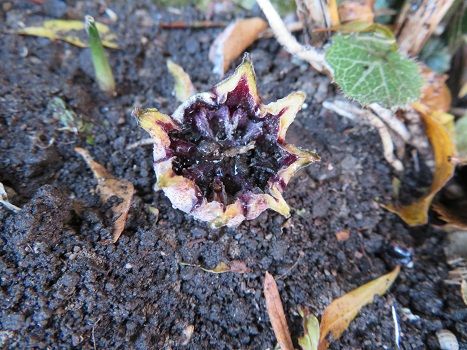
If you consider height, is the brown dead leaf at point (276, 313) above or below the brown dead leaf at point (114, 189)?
below

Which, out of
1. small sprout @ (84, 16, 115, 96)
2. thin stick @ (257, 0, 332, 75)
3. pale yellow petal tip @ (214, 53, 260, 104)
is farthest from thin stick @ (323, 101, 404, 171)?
small sprout @ (84, 16, 115, 96)

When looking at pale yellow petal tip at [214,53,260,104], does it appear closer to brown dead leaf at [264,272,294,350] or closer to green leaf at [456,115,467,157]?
brown dead leaf at [264,272,294,350]

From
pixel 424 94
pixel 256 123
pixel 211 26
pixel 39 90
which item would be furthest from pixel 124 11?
pixel 424 94

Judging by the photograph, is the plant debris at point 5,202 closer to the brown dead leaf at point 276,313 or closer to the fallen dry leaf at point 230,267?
the fallen dry leaf at point 230,267

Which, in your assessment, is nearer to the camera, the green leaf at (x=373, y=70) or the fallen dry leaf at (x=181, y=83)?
the green leaf at (x=373, y=70)

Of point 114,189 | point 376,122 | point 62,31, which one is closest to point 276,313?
point 114,189

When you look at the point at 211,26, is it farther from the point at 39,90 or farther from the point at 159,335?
the point at 159,335

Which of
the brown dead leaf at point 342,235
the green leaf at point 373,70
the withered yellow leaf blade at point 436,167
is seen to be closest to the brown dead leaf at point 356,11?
the green leaf at point 373,70
